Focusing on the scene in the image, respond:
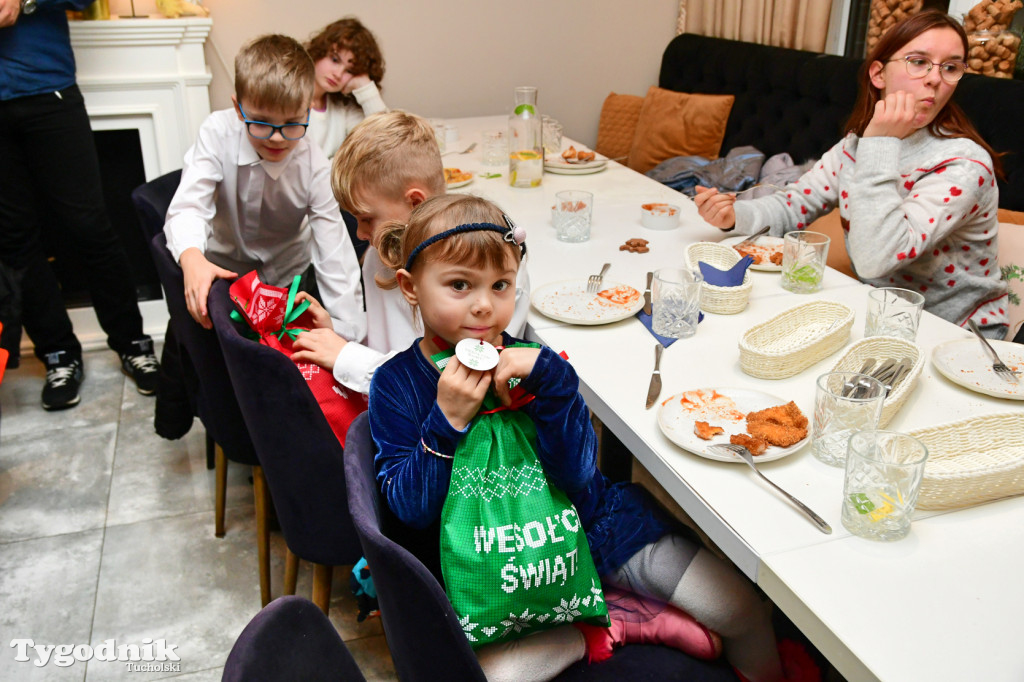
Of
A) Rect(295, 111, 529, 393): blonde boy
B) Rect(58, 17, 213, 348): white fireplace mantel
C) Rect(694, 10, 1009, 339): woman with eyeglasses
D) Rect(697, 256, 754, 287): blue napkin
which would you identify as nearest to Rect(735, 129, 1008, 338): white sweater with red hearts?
Rect(694, 10, 1009, 339): woman with eyeglasses

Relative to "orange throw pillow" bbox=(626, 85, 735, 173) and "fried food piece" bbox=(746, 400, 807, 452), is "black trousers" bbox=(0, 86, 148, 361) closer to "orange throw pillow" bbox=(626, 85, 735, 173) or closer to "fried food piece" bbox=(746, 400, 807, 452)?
"orange throw pillow" bbox=(626, 85, 735, 173)

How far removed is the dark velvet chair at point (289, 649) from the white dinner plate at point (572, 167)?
2177mm

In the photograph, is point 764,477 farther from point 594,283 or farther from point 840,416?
point 594,283

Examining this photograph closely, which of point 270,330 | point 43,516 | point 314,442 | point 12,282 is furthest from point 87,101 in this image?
point 314,442

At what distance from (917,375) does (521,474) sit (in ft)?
2.09

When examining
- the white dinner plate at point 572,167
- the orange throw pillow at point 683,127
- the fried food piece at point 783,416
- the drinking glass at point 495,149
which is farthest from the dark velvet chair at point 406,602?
the orange throw pillow at point 683,127

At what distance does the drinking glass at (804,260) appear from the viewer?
169 cm

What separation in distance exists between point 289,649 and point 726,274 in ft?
3.97

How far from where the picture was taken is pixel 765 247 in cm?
190

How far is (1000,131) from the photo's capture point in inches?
92.7

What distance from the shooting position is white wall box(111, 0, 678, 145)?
3.71 metres

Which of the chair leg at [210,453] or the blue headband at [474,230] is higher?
the blue headband at [474,230]

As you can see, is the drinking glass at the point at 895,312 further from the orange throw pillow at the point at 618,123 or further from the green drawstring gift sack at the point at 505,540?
the orange throw pillow at the point at 618,123

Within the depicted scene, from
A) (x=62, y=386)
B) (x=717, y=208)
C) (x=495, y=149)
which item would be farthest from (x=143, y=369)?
(x=717, y=208)
